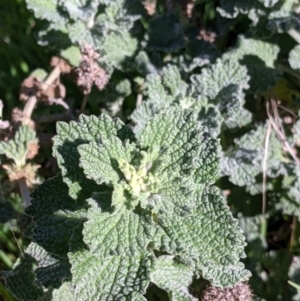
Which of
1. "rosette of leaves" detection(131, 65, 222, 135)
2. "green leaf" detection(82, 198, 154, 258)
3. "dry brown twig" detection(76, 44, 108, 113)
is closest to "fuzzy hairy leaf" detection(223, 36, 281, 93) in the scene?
"rosette of leaves" detection(131, 65, 222, 135)

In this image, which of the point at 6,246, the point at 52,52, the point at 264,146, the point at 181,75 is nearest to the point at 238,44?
the point at 181,75

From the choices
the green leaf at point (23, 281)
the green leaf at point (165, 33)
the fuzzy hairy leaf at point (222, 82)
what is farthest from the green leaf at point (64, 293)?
the green leaf at point (165, 33)

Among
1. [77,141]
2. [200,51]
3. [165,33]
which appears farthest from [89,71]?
[77,141]

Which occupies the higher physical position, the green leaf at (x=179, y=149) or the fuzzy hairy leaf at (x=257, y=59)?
the fuzzy hairy leaf at (x=257, y=59)

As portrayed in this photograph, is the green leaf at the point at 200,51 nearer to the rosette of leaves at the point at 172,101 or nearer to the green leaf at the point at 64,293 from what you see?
the rosette of leaves at the point at 172,101

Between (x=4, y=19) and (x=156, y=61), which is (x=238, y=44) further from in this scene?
(x=4, y=19)

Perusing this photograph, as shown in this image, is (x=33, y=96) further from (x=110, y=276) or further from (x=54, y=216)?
(x=110, y=276)

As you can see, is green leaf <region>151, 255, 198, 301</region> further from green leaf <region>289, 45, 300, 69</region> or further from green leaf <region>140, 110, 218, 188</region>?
green leaf <region>289, 45, 300, 69</region>

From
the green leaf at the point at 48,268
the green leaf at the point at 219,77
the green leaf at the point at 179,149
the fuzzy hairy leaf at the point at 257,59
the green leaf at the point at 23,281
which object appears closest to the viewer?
the green leaf at the point at 179,149
